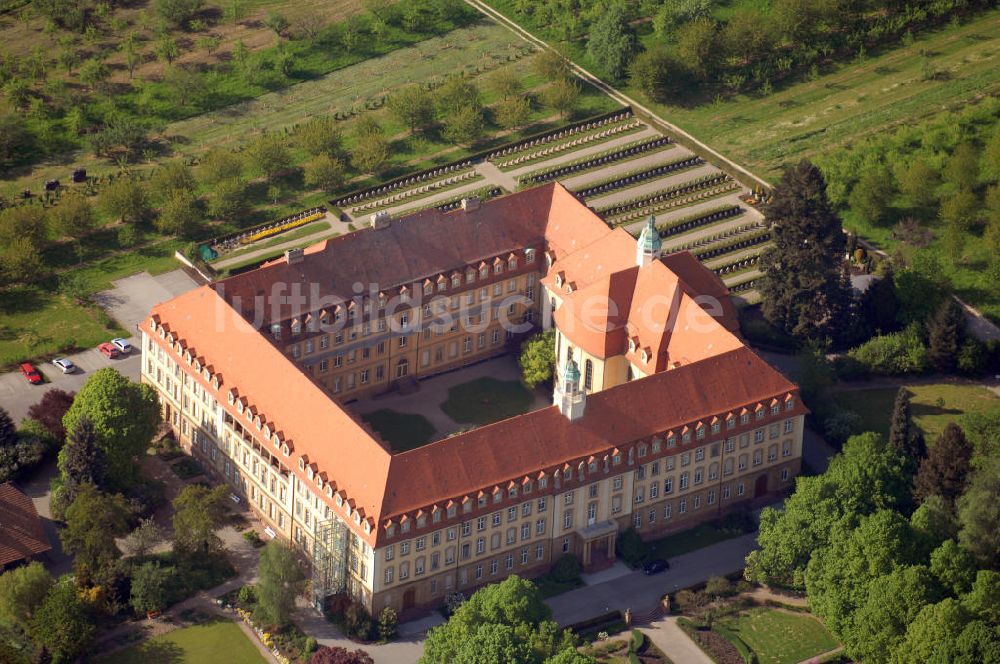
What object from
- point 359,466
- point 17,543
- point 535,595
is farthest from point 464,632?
point 17,543

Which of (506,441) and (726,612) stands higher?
(506,441)

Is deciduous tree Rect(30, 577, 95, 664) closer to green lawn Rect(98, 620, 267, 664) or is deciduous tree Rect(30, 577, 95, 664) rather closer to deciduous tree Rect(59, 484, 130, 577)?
green lawn Rect(98, 620, 267, 664)

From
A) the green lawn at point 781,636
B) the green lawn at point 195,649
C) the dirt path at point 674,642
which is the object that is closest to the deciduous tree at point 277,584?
the green lawn at point 195,649

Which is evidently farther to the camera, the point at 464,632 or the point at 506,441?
the point at 506,441

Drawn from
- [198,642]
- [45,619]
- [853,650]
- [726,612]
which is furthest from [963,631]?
[45,619]

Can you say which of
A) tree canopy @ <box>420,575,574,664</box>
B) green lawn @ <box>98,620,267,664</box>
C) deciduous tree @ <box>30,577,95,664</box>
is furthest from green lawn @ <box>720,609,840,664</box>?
deciduous tree @ <box>30,577,95,664</box>

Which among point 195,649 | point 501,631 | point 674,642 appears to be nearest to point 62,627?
point 195,649

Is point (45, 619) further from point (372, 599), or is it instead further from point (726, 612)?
point (726, 612)
